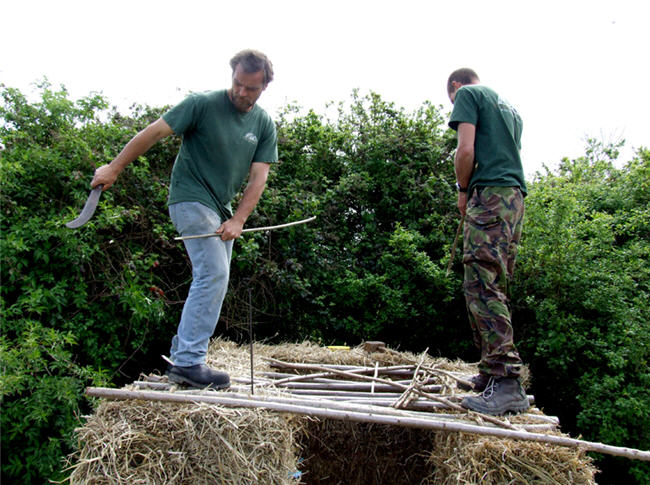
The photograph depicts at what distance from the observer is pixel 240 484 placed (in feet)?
7.90

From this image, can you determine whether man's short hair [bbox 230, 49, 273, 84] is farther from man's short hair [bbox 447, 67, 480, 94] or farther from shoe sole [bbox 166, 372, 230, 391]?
shoe sole [bbox 166, 372, 230, 391]

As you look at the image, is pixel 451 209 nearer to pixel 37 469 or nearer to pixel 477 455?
pixel 477 455

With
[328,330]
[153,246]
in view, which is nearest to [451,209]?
[328,330]

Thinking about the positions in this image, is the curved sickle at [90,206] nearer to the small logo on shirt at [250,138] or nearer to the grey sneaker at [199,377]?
the small logo on shirt at [250,138]

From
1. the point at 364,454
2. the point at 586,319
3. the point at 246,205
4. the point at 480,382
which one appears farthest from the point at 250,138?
the point at 586,319

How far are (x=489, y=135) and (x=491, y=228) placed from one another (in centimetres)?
59

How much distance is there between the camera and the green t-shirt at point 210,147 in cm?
293

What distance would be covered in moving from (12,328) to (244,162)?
2209 millimetres

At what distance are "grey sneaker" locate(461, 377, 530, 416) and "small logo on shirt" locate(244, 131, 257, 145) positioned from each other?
6.38ft

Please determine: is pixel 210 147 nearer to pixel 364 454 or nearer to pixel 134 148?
pixel 134 148

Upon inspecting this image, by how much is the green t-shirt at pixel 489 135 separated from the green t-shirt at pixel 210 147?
1304mm

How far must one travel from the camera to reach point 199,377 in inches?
110

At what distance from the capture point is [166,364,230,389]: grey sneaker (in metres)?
2.81

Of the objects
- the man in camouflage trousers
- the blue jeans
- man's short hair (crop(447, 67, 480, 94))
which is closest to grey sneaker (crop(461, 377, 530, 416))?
the man in camouflage trousers
